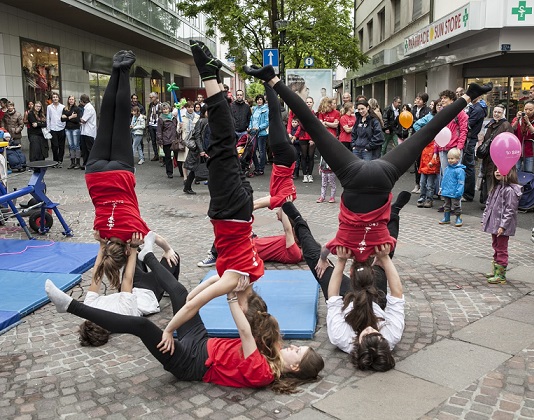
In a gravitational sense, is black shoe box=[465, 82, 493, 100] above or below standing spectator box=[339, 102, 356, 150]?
above

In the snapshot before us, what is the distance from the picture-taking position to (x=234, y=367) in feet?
12.4

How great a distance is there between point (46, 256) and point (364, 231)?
444 centimetres

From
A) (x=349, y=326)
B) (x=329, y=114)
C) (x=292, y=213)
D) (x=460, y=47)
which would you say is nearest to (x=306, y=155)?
(x=329, y=114)

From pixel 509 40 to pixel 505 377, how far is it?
12.4m

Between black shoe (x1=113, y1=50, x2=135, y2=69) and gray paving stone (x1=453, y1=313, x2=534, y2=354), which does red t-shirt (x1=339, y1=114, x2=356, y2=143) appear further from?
gray paving stone (x1=453, y1=313, x2=534, y2=354)

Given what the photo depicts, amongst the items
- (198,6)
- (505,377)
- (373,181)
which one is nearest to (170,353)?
(373,181)

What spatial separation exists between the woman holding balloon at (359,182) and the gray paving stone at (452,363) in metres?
0.89

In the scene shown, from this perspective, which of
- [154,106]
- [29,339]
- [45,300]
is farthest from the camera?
[154,106]

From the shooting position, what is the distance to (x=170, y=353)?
3.76 meters

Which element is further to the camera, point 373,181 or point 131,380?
point 373,181

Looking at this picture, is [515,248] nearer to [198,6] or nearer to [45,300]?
[45,300]

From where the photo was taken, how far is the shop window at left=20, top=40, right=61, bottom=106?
18.0 metres

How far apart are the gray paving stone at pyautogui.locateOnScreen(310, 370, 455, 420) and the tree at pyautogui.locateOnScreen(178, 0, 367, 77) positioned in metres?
18.8

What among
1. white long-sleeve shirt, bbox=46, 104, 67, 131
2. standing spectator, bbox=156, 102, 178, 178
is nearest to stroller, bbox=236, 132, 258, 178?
standing spectator, bbox=156, 102, 178, 178
